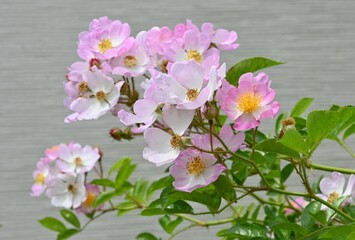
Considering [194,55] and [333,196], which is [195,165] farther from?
[333,196]

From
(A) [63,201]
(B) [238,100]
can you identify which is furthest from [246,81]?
(A) [63,201]

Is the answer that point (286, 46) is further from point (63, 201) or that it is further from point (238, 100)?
point (238, 100)

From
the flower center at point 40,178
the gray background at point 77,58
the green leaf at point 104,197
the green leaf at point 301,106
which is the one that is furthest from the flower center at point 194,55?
the gray background at point 77,58

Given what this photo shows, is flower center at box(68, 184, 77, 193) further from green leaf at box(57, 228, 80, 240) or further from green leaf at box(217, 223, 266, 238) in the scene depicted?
green leaf at box(217, 223, 266, 238)

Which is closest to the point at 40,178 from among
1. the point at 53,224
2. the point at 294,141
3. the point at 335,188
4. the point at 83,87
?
the point at 53,224

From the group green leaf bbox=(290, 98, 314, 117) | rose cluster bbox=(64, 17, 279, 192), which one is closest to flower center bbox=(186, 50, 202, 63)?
rose cluster bbox=(64, 17, 279, 192)

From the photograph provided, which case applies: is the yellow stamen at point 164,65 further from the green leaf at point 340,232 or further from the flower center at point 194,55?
the green leaf at point 340,232
